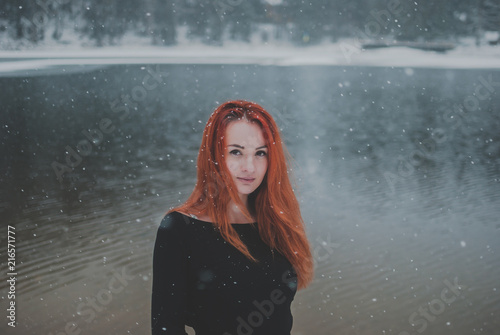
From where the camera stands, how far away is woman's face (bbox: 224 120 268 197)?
190cm

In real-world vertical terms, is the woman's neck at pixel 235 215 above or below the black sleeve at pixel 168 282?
above

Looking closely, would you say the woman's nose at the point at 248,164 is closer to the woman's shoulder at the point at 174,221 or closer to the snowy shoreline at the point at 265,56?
the woman's shoulder at the point at 174,221

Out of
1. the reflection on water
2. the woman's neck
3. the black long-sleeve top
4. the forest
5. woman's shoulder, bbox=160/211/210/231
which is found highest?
the forest

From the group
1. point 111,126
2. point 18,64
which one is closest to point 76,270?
point 111,126

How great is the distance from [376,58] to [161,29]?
69.7 ft

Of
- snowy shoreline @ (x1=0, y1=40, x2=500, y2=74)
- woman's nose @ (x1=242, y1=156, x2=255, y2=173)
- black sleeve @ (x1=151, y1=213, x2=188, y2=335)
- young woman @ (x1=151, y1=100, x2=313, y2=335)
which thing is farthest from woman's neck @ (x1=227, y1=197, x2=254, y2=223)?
snowy shoreline @ (x1=0, y1=40, x2=500, y2=74)

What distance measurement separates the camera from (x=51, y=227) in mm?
7289

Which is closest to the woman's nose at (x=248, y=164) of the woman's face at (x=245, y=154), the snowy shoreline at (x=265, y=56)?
the woman's face at (x=245, y=154)

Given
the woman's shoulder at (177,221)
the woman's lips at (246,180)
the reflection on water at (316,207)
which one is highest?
the woman's lips at (246,180)

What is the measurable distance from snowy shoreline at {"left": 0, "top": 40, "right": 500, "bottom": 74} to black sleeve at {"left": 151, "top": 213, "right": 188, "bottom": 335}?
116 feet

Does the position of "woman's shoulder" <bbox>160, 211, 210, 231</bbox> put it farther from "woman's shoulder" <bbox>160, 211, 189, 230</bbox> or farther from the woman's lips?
the woman's lips

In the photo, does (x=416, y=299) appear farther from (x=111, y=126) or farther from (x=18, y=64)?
(x=18, y=64)

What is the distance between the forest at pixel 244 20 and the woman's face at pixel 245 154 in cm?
4202

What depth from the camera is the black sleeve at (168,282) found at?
5.59 feet
